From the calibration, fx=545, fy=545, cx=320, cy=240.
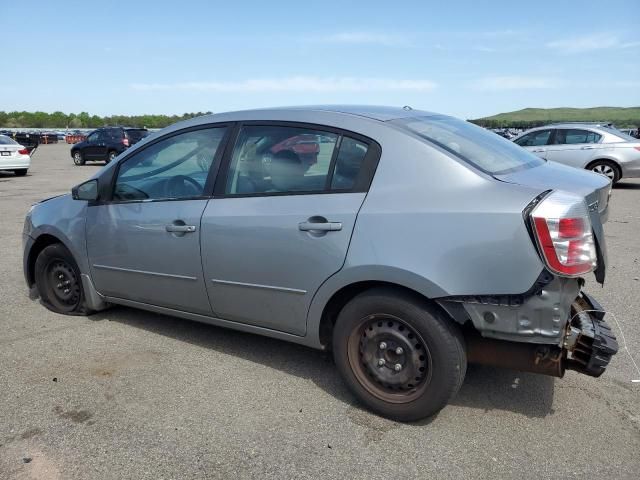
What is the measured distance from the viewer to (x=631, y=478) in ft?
8.20

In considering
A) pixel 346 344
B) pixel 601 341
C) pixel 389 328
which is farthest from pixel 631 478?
pixel 346 344

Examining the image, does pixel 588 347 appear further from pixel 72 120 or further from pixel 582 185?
pixel 72 120

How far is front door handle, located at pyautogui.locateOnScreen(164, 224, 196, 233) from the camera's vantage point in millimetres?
3548

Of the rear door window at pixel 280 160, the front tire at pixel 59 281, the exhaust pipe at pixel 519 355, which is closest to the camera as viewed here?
the exhaust pipe at pixel 519 355

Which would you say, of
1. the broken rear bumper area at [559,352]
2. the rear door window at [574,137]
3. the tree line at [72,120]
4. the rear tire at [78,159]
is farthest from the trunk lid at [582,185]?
the tree line at [72,120]

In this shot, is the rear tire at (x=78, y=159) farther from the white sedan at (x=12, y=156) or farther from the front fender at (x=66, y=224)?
the front fender at (x=66, y=224)

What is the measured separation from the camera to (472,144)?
10.8ft

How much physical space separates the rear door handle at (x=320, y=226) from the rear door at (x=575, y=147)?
1165cm

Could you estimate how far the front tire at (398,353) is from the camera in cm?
279

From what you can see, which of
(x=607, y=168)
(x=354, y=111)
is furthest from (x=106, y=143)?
(x=354, y=111)

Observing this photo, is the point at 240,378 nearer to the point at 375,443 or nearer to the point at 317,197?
the point at 375,443

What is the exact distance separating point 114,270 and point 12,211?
7697mm

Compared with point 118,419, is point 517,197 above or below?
above

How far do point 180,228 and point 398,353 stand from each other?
64.7 inches
